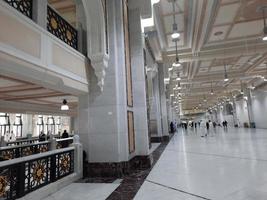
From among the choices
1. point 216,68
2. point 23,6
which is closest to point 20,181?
point 23,6

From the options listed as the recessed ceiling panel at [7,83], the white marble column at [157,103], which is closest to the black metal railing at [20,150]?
the recessed ceiling panel at [7,83]

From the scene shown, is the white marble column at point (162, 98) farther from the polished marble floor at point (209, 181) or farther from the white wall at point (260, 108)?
the white wall at point (260, 108)

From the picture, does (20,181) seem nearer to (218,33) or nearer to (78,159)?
(78,159)

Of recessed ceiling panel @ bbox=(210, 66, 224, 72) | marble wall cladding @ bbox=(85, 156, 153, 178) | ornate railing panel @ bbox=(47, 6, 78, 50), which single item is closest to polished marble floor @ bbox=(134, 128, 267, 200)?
marble wall cladding @ bbox=(85, 156, 153, 178)

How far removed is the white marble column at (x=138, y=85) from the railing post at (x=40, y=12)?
3198mm

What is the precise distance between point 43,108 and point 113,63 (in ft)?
25.7

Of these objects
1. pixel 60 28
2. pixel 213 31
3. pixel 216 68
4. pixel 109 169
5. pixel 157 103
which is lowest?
pixel 109 169

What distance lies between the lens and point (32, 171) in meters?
3.92

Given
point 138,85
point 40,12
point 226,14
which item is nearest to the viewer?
point 40,12

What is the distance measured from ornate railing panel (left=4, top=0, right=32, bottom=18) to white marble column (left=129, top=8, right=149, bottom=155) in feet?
11.4

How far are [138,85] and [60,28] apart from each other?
109 inches

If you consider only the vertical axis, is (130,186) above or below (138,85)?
below

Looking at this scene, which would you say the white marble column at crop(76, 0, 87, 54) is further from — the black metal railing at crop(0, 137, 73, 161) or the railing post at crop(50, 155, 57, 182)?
the black metal railing at crop(0, 137, 73, 161)

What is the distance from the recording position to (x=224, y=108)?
4103 centimetres
